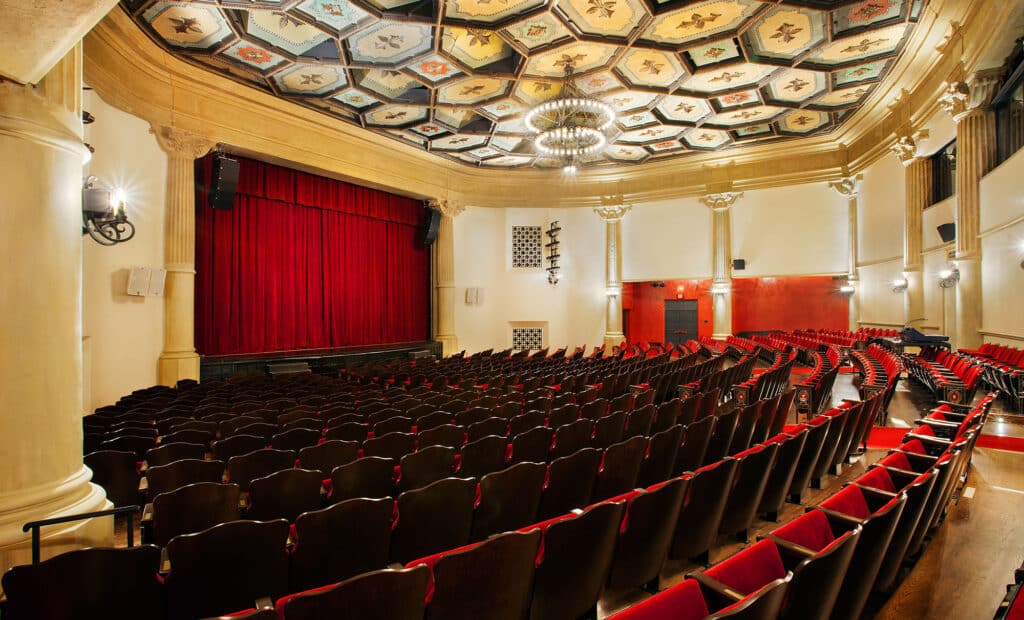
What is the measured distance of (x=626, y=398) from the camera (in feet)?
17.6

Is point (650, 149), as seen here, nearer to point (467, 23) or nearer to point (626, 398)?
point (467, 23)

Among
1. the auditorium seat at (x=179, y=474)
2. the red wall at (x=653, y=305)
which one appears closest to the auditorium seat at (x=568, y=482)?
the auditorium seat at (x=179, y=474)

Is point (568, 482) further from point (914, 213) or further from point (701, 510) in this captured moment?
point (914, 213)

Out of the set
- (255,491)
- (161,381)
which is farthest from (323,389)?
(255,491)

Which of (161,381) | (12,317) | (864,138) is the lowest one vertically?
(161,381)

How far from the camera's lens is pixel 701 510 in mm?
2494

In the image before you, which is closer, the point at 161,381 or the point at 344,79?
the point at 161,381

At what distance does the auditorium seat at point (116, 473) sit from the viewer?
10.6 ft

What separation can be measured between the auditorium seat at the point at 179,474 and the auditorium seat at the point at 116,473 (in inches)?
15.8

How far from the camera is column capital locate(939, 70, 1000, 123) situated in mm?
7848

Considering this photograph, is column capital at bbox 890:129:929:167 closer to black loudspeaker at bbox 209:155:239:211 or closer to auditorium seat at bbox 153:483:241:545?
auditorium seat at bbox 153:483:241:545

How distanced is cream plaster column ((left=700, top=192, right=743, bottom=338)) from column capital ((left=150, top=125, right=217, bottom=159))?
1307 cm

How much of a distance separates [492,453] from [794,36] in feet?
29.5

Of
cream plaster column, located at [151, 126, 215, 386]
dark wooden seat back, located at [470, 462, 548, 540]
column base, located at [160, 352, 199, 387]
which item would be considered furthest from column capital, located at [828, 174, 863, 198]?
column base, located at [160, 352, 199, 387]
